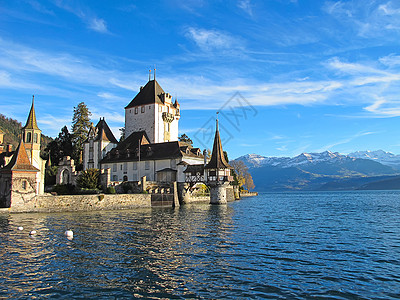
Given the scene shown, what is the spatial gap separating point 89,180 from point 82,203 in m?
8.98

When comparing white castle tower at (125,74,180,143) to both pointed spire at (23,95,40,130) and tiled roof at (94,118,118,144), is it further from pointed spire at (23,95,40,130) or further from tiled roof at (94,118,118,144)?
pointed spire at (23,95,40,130)

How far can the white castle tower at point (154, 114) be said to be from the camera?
77.9m

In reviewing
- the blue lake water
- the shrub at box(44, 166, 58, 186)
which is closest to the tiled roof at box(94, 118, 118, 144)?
the shrub at box(44, 166, 58, 186)

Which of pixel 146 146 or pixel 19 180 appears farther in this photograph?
pixel 146 146

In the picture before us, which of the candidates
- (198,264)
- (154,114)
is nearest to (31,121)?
(154,114)

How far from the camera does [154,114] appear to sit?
77.6m

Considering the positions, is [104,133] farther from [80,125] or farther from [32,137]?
[32,137]

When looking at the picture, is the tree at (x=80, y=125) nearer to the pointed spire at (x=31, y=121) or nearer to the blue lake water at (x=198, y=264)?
the pointed spire at (x=31, y=121)

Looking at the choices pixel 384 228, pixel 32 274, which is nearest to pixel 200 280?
pixel 32 274

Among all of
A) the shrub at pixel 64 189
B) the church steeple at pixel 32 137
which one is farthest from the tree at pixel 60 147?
the church steeple at pixel 32 137

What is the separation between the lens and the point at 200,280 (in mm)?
13781

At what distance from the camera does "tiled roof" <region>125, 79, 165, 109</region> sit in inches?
3127

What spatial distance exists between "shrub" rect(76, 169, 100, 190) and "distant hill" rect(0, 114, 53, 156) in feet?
370

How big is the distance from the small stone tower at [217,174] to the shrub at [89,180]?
17.7 m
